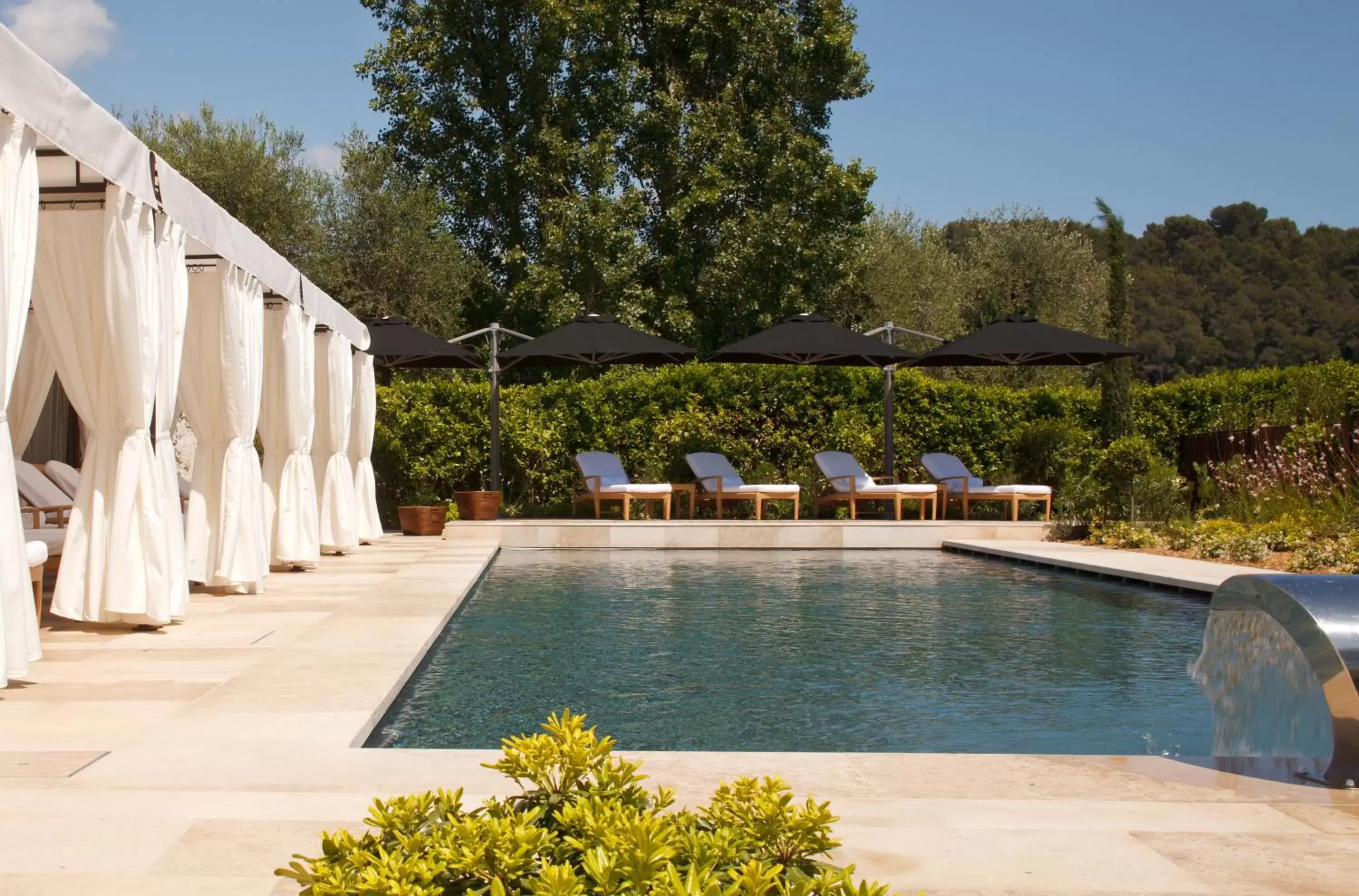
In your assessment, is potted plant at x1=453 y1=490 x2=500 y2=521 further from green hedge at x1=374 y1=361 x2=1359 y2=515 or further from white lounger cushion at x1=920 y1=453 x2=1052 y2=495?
white lounger cushion at x1=920 y1=453 x2=1052 y2=495

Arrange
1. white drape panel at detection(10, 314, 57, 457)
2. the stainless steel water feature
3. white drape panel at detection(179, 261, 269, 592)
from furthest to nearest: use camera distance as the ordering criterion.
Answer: white drape panel at detection(10, 314, 57, 457) → white drape panel at detection(179, 261, 269, 592) → the stainless steel water feature

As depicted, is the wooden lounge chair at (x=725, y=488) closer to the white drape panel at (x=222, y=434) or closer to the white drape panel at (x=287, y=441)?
the white drape panel at (x=287, y=441)

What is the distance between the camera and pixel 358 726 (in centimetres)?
379

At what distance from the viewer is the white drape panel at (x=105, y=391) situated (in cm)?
567

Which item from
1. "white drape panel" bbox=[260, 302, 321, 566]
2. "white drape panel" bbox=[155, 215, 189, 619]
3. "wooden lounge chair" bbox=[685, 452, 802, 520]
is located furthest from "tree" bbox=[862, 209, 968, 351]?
"white drape panel" bbox=[155, 215, 189, 619]

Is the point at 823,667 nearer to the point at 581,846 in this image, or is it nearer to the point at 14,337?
the point at 14,337

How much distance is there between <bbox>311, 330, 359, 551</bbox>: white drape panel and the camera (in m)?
10.6

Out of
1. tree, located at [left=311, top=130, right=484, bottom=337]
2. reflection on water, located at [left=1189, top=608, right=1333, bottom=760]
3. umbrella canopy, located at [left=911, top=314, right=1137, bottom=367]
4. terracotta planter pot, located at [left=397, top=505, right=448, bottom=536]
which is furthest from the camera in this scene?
tree, located at [left=311, top=130, right=484, bottom=337]

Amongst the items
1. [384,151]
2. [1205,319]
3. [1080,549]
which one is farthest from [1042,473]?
[1205,319]

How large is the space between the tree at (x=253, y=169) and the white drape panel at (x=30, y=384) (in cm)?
1034

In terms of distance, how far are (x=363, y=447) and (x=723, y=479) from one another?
14.7 ft

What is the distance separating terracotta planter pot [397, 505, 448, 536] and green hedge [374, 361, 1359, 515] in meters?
1.52

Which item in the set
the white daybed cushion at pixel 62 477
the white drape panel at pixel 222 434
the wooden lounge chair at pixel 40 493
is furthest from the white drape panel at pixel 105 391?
the white daybed cushion at pixel 62 477

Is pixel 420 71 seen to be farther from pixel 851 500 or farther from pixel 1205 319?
pixel 1205 319
